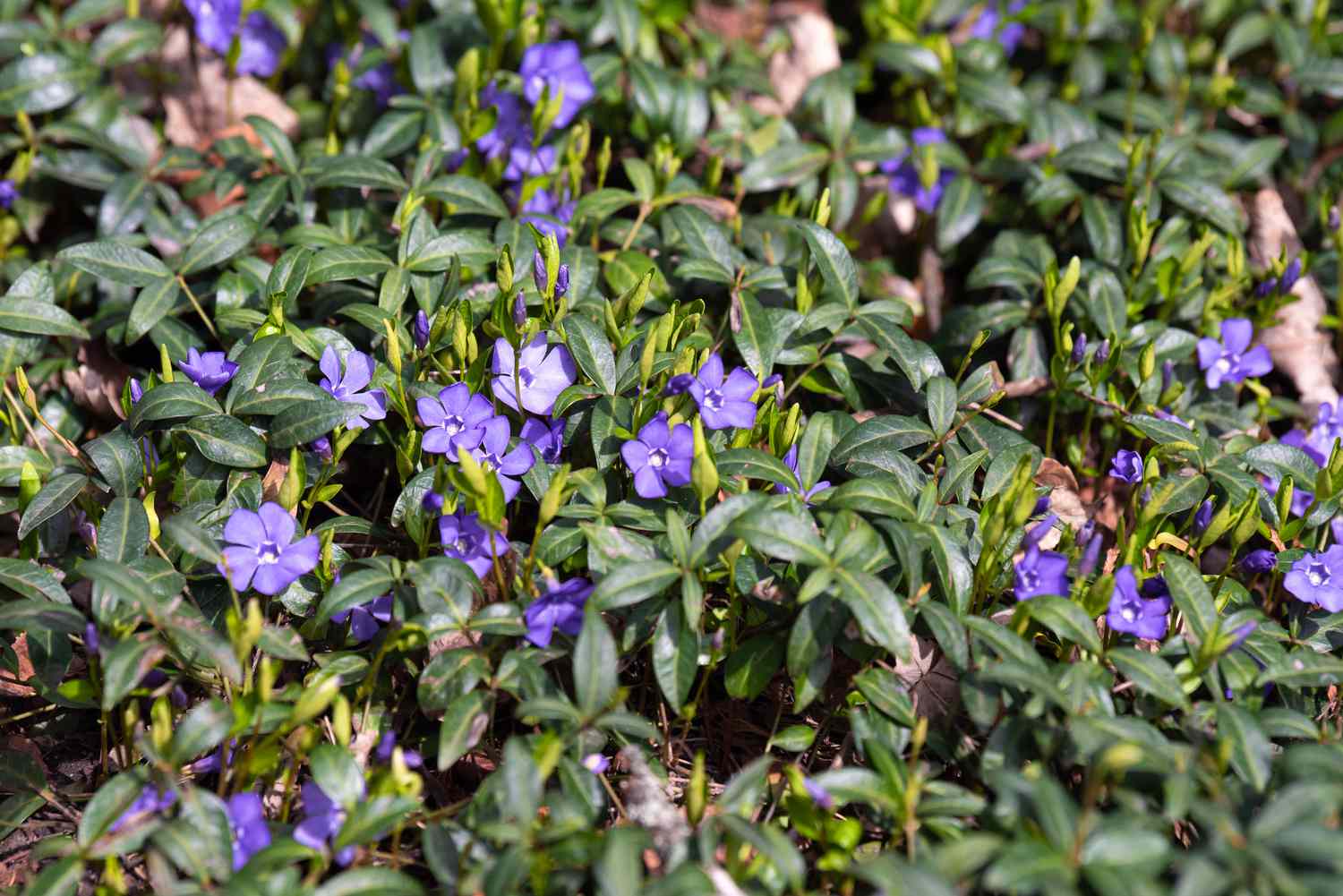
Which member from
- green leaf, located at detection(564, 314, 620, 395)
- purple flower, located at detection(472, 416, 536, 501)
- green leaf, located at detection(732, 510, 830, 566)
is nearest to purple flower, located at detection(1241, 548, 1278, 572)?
green leaf, located at detection(732, 510, 830, 566)

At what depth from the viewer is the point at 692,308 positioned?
2.69 metres

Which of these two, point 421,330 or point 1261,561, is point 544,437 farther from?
point 1261,561

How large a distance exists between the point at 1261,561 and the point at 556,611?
1.47 metres

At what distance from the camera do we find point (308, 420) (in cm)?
235

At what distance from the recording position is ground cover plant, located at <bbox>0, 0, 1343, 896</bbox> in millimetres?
2000

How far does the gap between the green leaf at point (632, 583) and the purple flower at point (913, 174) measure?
1780 mm

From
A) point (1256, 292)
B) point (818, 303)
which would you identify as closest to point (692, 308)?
point (818, 303)

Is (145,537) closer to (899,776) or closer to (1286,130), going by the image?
(899,776)

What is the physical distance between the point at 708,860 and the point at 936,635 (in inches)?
23.5

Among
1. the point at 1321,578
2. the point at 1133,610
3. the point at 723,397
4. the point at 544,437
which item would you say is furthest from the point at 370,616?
the point at 1321,578

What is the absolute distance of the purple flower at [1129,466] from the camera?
2.59 meters

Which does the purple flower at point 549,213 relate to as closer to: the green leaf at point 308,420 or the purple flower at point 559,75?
the purple flower at point 559,75

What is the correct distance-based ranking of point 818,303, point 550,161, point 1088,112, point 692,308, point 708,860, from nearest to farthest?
point 708,860
point 692,308
point 818,303
point 550,161
point 1088,112

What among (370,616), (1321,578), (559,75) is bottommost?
(1321,578)
